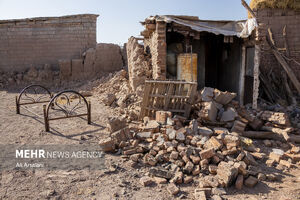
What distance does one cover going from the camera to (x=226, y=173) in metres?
3.74

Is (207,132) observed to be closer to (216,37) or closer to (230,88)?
(230,88)

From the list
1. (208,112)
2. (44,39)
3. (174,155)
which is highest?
(44,39)

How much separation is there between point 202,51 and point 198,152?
5260 mm

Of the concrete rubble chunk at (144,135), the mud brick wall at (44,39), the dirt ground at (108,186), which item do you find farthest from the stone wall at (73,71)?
the dirt ground at (108,186)

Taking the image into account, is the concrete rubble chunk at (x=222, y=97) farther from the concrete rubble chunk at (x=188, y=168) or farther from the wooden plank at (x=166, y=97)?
the concrete rubble chunk at (x=188, y=168)

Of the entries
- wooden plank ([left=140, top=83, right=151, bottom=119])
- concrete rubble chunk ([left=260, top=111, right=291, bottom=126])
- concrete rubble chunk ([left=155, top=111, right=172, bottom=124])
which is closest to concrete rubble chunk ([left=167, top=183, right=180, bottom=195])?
concrete rubble chunk ([left=155, top=111, right=172, bottom=124])

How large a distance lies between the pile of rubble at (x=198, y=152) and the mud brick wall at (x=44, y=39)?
9070mm

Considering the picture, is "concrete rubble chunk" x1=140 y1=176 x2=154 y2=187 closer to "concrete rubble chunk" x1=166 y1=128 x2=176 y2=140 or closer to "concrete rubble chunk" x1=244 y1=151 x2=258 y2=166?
"concrete rubble chunk" x1=166 y1=128 x2=176 y2=140

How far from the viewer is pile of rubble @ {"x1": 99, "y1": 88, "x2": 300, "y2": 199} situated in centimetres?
378

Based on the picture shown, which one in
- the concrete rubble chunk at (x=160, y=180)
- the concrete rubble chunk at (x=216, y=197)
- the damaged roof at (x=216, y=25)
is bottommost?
the concrete rubble chunk at (x=216, y=197)

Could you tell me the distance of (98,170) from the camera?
3.99 m

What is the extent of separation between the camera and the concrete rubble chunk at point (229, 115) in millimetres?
6125

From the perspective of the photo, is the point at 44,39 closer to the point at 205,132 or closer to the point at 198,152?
the point at 205,132

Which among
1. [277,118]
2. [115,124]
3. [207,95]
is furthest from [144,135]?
[277,118]
